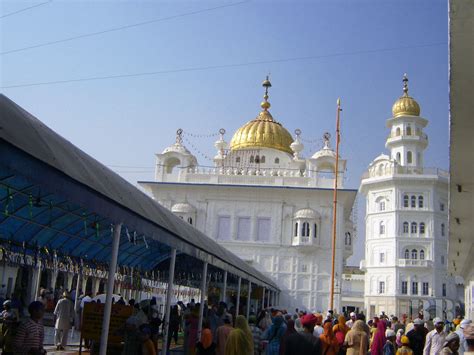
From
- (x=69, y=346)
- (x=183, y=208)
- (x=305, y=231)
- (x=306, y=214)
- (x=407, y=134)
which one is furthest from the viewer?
(x=407, y=134)

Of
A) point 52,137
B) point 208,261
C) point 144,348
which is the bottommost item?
point 144,348

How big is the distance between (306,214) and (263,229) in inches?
140

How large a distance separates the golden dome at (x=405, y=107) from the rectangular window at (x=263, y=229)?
2175cm

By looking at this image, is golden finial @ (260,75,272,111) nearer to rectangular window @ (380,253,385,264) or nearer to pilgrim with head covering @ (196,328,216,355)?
rectangular window @ (380,253,385,264)

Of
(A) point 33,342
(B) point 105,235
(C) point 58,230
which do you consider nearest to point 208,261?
(B) point 105,235

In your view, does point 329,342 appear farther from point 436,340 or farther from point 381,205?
point 381,205

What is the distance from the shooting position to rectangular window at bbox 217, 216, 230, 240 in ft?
140

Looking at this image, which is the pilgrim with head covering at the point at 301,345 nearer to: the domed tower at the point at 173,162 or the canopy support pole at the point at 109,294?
the canopy support pole at the point at 109,294

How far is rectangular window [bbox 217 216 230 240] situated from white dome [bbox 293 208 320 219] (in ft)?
17.5

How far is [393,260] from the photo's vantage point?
49812 millimetres

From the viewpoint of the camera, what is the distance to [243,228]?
42625 mm

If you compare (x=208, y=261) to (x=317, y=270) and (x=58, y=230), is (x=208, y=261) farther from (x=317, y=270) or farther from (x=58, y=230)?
(x=317, y=270)

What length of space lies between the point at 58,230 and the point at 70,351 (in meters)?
2.99

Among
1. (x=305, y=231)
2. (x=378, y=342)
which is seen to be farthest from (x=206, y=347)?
(x=305, y=231)
